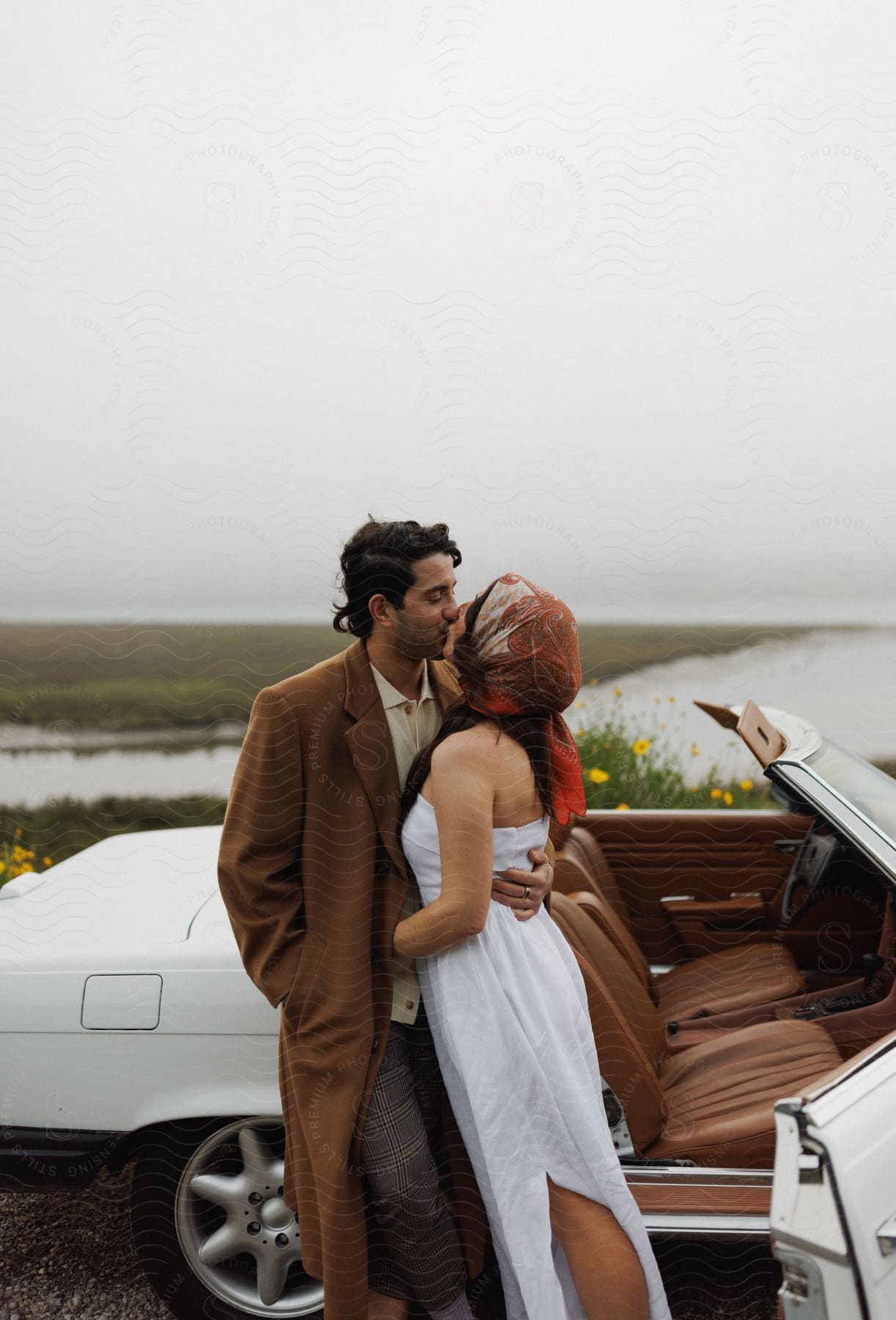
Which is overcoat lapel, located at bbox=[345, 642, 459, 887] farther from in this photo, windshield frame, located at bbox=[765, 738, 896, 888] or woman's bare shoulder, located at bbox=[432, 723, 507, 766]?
windshield frame, located at bbox=[765, 738, 896, 888]

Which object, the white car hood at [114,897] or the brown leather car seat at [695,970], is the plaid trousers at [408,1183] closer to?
the white car hood at [114,897]

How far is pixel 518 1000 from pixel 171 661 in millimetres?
1164

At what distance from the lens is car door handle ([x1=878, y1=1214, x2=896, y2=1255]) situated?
4.26ft

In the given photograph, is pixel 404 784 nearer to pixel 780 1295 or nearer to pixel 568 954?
pixel 568 954

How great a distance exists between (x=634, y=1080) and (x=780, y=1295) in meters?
0.73

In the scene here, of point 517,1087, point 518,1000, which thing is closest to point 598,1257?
point 517,1087

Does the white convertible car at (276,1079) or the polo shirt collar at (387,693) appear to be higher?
the polo shirt collar at (387,693)

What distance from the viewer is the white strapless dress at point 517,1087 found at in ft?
5.87

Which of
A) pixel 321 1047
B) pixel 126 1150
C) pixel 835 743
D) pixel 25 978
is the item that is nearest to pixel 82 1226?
pixel 126 1150

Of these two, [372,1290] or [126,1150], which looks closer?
[372,1290]

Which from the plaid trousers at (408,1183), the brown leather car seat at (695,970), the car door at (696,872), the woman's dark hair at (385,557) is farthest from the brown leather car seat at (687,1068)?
the woman's dark hair at (385,557)

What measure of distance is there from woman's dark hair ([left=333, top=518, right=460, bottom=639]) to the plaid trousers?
733 millimetres

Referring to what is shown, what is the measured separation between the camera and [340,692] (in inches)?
73.6

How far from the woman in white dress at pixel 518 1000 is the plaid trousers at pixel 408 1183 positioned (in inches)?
2.9
